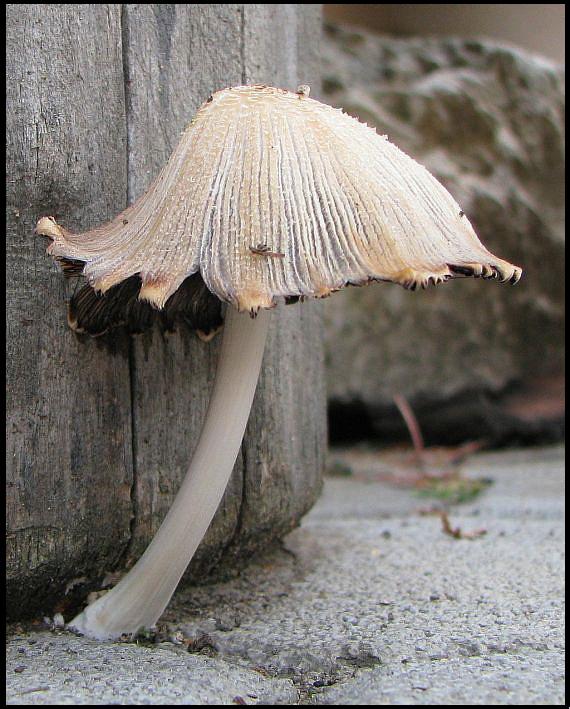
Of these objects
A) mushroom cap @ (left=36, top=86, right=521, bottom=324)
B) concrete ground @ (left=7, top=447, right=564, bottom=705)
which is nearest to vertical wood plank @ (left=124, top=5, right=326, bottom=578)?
concrete ground @ (left=7, top=447, right=564, bottom=705)

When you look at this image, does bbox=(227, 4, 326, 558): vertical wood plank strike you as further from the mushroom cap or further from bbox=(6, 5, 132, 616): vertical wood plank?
the mushroom cap

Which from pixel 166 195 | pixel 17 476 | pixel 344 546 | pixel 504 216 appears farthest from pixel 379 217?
pixel 504 216

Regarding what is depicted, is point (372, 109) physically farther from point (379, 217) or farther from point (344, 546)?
point (379, 217)

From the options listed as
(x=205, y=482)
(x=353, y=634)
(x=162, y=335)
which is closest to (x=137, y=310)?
(x=162, y=335)

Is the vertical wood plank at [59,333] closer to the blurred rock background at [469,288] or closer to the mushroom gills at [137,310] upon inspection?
the mushroom gills at [137,310]

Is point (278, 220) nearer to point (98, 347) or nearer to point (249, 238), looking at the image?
point (249, 238)
